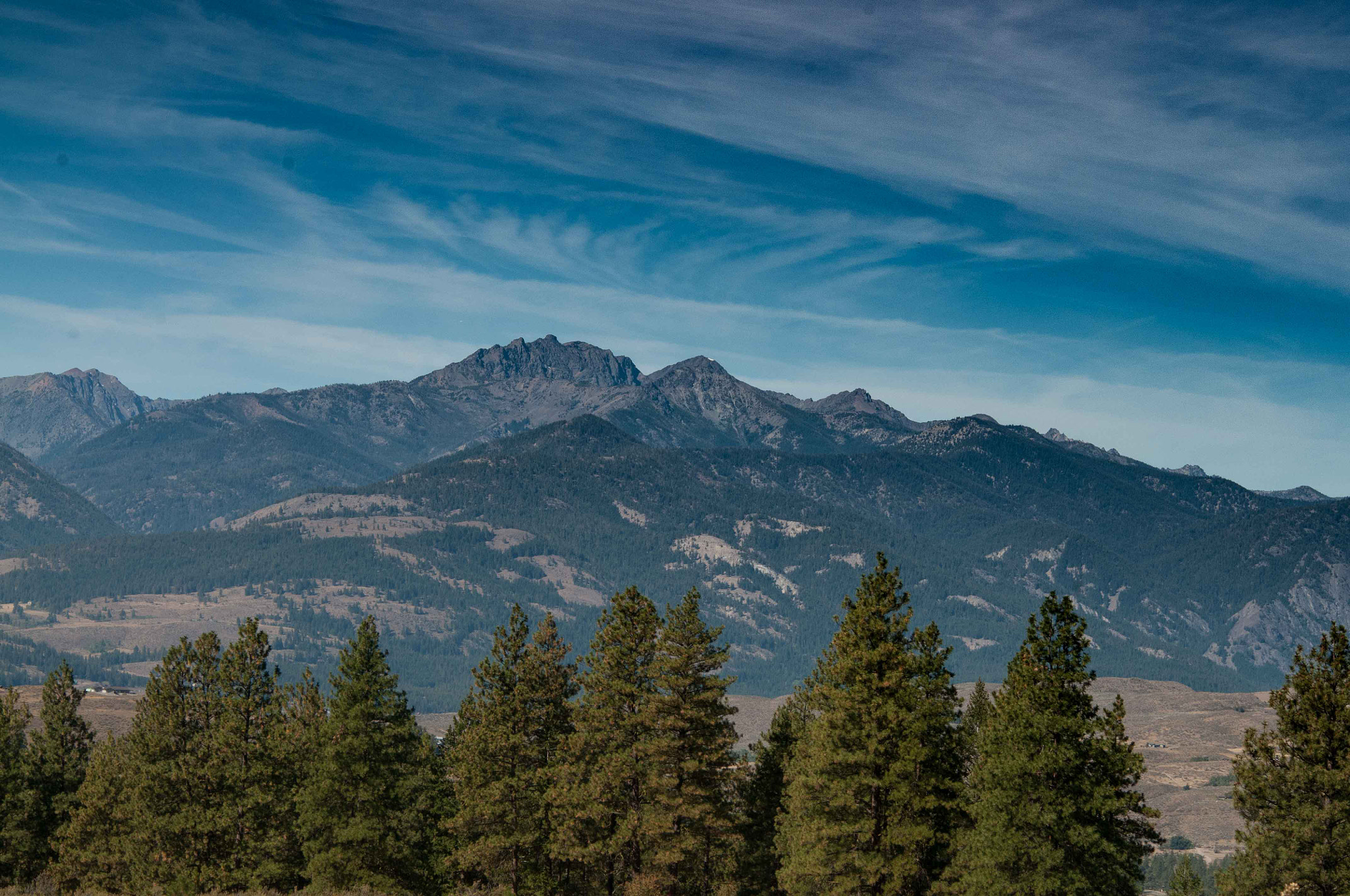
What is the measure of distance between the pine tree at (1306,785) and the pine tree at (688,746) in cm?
2126

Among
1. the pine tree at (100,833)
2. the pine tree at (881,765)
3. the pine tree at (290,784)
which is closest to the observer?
the pine tree at (881,765)

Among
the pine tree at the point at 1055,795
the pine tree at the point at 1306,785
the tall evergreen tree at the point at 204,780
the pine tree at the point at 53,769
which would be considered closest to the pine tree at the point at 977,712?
Answer: the pine tree at the point at 1055,795

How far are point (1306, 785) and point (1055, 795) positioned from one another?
376 inches

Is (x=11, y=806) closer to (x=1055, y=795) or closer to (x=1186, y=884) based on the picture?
(x=1055, y=795)

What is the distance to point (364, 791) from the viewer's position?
179 ft

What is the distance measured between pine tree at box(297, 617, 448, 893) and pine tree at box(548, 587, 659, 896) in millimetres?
9495

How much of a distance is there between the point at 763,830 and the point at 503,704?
18.3 meters

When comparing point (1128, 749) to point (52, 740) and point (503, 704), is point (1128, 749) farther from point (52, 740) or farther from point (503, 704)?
point (52, 740)

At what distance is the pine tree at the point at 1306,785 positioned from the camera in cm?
3878

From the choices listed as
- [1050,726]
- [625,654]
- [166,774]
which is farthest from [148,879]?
[1050,726]

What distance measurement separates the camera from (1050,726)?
38.3 m

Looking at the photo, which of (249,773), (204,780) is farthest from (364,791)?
(204,780)

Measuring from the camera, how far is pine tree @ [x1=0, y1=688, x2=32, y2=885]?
2640 inches

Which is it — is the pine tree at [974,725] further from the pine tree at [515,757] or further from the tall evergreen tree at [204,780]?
the tall evergreen tree at [204,780]
